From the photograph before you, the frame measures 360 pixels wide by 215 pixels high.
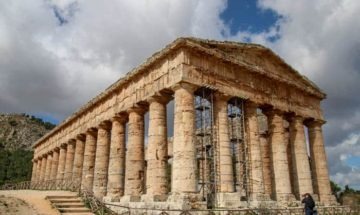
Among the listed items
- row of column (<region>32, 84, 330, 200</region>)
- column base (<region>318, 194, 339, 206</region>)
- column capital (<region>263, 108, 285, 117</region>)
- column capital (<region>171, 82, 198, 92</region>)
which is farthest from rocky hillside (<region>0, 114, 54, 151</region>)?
column base (<region>318, 194, 339, 206</region>)

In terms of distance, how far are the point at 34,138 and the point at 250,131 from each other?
89474 millimetres

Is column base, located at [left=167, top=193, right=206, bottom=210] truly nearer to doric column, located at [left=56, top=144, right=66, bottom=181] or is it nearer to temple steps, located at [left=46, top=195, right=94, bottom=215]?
temple steps, located at [left=46, top=195, right=94, bottom=215]

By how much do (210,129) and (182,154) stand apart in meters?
3.90

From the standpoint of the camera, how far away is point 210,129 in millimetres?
20047

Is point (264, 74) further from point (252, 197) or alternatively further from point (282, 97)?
point (252, 197)

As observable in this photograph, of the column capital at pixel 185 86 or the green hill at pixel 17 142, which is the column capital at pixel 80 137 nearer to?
the column capital at pixel 185 86

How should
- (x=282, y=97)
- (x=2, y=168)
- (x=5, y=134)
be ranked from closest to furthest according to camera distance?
(x=282, y=97), (x=2, y=168), (x=5, y=134)

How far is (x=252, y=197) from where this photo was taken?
19344 mm

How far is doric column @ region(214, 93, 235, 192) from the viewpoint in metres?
18.0

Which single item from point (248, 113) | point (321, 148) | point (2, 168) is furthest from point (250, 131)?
point (2, 168)

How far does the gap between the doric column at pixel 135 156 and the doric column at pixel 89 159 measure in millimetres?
7621

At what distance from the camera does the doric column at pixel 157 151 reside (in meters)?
18.8

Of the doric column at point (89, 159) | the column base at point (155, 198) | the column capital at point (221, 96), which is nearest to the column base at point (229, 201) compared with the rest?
the column base at point (155, 198)

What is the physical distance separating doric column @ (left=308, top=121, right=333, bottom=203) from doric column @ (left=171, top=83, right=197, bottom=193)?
12.0m
